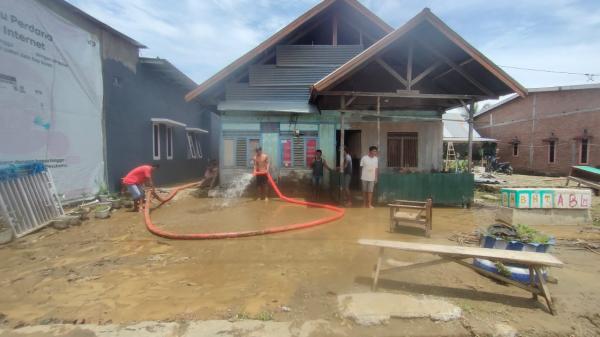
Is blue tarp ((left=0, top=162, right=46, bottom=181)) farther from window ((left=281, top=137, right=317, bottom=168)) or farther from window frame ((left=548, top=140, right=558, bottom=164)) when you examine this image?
window frame ((left=548, top=140, right=558, bottom=164))

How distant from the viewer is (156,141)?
44.1 ft

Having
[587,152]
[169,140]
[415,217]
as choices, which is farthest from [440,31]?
[587,152]

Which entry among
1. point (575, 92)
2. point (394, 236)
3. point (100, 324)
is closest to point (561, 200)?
point (394, 236)

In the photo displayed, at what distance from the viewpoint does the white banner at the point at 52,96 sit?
6.87 m

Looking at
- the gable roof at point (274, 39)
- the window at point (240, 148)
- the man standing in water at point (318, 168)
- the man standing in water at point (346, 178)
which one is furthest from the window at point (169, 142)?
the man standing in water at point (346, 178)

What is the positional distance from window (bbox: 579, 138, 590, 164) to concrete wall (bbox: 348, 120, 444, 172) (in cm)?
1546

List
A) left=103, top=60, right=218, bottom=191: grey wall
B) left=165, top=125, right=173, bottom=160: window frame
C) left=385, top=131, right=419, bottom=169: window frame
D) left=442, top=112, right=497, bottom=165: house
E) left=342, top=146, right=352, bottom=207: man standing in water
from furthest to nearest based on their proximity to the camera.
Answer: left=442, top=112, right=497, bottom=165: house
left=165, top=125, right=173, bottom=160: window frame
left=385, top=131, right=419, bottom=169: window frame
left=103, top=60, right=218, bottom=191: grey wall
left=342, top=146, right=352, bottom=207: man standing in water

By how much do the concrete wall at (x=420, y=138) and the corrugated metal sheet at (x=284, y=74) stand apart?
6.98 ft

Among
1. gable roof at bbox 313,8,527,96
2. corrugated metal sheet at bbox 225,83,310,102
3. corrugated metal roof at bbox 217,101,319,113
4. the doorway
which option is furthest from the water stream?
gable roof at bbox 313,8,527,96

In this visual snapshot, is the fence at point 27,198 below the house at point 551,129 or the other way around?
below

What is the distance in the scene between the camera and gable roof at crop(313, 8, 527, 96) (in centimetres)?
765

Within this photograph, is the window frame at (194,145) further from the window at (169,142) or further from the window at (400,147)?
the window at (400,147)

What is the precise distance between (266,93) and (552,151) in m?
21.7

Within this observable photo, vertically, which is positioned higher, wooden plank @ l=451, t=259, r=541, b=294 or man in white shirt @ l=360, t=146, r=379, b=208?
man in white shirt @ l=360, t=146, r=379, b=208
